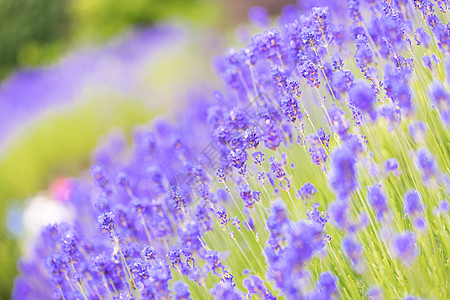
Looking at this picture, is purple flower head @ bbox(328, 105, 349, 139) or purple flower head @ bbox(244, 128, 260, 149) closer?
purple flower head @ bbox(328, 105, 349, 139)

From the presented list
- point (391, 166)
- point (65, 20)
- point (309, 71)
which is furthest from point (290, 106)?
point (65, 20)

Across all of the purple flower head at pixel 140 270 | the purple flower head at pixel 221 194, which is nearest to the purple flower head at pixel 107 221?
the purple flower head at pixel 140 270

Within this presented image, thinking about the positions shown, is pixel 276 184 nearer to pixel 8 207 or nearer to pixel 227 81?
pixel 227 81

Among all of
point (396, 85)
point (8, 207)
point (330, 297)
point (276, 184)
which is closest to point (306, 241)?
point (330, 297)

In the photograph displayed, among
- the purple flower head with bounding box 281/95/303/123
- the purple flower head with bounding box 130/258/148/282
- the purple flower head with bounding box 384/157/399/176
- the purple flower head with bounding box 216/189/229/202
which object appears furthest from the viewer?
the purple flower head with bounding box 216/189/229/202

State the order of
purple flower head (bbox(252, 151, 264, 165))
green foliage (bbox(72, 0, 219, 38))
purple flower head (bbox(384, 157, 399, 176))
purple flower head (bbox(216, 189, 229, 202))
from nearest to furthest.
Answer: purple flower head (bbox(384, 157, 399, 176))
purple flower head (bbox(252, 151, 264, 165))
purple flower head (bbox(216, 189, 229, 202))
green foliage (bbox(72, 0, 219, 38))

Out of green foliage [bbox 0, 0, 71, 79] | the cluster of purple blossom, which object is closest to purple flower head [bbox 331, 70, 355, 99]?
the cluster of purple blossom

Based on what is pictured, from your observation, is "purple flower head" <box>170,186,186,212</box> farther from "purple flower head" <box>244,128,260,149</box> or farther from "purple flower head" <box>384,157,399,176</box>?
"purple flower head" <box>384,157,399,176</box>

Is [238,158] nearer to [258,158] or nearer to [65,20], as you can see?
[258,158]

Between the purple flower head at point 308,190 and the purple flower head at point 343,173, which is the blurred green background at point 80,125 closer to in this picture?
the purple flower head at point 308,190
